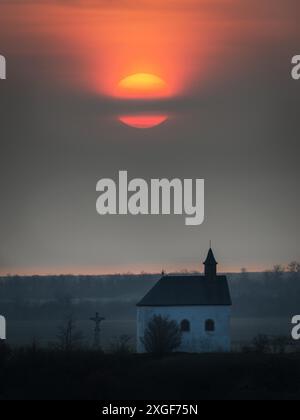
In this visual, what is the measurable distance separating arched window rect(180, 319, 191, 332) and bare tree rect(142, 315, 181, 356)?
1.63ft

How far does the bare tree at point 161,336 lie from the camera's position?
110 meters

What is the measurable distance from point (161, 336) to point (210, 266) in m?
6.81

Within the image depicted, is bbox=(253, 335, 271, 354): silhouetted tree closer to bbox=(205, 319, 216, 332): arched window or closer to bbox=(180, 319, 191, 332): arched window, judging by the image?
bbox=(205, 319, 216, 332): arched window

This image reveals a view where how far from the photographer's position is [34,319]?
567 feet

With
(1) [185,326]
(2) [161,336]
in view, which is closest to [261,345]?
(1) [185,326]

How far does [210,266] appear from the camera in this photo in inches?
4518

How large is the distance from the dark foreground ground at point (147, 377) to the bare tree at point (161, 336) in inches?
151

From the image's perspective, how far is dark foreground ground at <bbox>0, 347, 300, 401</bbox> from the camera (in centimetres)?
9950

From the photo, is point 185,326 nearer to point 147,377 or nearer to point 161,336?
point 161,336

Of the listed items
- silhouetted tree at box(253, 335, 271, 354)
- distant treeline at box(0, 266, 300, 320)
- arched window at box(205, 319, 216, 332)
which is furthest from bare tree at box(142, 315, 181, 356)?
distant treeline at box(0, 266, 300, 320)

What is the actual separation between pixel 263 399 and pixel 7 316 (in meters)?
74.7
